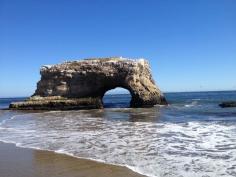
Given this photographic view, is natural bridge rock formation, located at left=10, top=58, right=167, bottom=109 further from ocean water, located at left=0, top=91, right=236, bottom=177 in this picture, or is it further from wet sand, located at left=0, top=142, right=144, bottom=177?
wet sand, located at left=0, top=142, right=144, bottom=177

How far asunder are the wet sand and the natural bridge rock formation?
2999 cm

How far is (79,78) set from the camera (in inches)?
1778

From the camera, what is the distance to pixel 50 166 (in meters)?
10.1

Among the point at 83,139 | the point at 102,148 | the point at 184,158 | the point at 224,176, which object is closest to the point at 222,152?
the point at 184,158

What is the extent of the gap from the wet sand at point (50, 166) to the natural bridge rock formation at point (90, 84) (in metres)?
30.0

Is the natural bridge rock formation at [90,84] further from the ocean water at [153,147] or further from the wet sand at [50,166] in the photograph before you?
the wet sand at [50,166]

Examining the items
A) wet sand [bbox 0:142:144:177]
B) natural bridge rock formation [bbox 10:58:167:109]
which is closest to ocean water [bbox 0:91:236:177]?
wet sand [bbox 0:142:144:177]

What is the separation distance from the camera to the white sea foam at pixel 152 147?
9781mm

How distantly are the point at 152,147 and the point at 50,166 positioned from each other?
12.9 ft

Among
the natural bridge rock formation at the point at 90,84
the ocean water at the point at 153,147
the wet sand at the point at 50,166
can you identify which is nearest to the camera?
the wet sand at the point at 50,166

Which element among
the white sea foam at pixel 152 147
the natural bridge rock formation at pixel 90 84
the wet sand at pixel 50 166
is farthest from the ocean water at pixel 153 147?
the natural bridge rock formation at pixel 90 84

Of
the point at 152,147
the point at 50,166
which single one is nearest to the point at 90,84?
the point at 152,147

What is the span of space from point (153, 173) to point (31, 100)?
37239mm

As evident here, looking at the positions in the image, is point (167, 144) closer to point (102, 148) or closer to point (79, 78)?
point (102, 148)
